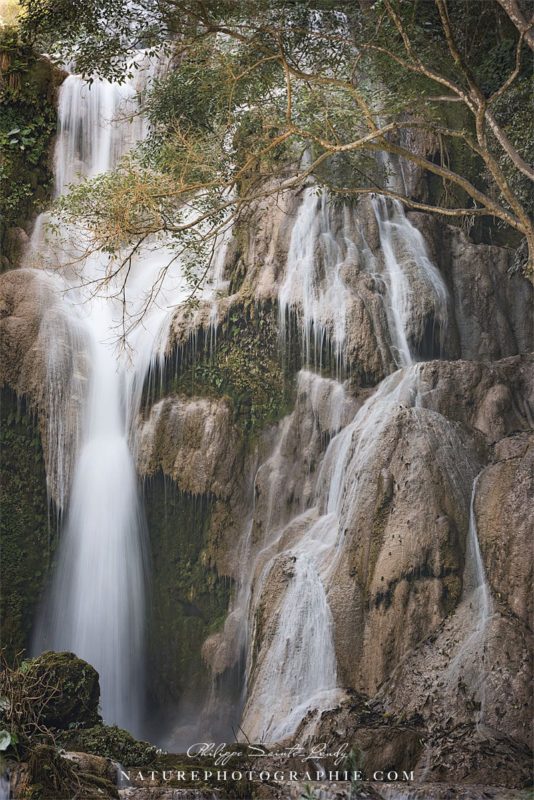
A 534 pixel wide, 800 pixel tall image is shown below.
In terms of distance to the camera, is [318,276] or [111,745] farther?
[318,276]

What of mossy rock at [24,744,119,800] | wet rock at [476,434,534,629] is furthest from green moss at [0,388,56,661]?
wet rock at [476,434,534,629]

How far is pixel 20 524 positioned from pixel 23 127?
11.2 ft

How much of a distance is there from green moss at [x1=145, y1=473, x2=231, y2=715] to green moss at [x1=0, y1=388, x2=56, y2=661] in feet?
2.71

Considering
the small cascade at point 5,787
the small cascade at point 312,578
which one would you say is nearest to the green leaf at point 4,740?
the small cascade at point 5,787

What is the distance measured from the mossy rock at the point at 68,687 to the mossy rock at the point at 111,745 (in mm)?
83

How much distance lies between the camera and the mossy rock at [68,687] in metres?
5.13

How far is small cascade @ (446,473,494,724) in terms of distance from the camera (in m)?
5.02

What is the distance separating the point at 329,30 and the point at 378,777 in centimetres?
516

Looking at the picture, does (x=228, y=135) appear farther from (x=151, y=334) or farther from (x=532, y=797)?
(x=532, y=797)

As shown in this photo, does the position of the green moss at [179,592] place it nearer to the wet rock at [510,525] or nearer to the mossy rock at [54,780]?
the mossy rock at [54,780]

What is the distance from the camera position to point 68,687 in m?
5.24

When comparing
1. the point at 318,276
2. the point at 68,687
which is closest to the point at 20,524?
the point at 68,687

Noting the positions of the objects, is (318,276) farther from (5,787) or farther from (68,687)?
(5,787)

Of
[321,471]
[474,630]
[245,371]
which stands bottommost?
[474,630]
